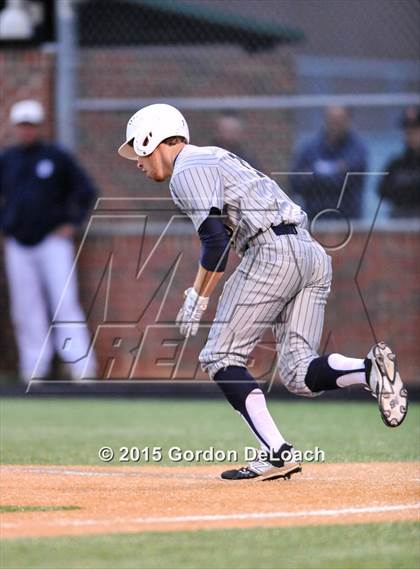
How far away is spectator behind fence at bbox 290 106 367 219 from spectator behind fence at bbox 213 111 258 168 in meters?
0.59

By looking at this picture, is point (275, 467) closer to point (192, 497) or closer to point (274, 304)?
point (192, 497)

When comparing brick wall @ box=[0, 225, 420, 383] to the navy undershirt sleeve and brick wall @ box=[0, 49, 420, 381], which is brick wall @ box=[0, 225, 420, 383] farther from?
the navy undershirt sleeve

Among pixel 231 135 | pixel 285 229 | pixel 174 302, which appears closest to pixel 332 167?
pixel 231 135

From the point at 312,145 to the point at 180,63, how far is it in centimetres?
179

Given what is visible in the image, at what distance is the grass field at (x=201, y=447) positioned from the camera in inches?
188

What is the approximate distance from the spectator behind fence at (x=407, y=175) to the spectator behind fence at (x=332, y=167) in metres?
0.28

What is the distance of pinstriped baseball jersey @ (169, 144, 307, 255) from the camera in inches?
264

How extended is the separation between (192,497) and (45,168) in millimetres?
7640

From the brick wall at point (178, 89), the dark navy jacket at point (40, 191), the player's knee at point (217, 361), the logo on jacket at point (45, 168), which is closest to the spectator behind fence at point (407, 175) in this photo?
the brick wall at point (178, 89)

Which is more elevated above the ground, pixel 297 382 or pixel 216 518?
pixel 297 382

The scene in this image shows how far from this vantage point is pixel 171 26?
1409 cm

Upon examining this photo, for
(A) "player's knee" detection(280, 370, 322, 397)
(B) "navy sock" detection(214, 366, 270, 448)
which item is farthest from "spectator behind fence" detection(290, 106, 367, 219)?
(B) "navy sock" detection(214, 366, 270, 448)

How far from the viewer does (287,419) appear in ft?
35.8

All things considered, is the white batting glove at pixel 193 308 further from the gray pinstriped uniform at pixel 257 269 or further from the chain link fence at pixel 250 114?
the chain link fence at pixel 250 114
